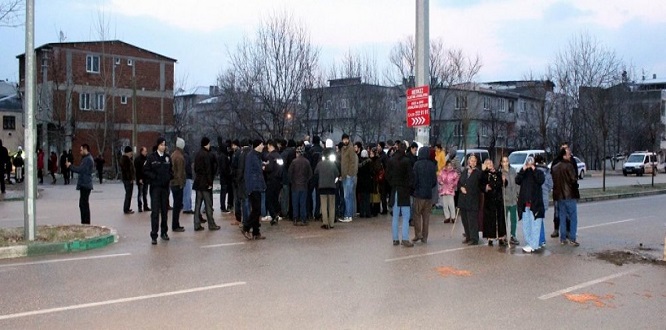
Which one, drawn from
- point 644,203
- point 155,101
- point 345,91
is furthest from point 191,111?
point 644,203

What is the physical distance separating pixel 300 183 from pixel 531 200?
17.5 feet

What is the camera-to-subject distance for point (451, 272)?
9578mm

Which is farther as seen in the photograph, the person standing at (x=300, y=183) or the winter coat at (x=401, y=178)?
the person standing at (x=300, y=183)

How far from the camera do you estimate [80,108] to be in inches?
2078

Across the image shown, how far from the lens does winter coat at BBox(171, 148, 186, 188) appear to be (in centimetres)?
1375

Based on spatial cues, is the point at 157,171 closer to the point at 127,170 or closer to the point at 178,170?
the point at 178,170

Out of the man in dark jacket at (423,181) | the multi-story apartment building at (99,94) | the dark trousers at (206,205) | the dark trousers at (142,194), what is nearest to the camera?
the man in dark jacket at (423,181)

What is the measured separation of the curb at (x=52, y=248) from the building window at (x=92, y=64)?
45.4 metres

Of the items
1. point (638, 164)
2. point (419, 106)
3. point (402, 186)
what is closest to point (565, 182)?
point (402, 186)

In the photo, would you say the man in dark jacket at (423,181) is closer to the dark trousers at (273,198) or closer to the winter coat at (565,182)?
the winter coat at (565,182)

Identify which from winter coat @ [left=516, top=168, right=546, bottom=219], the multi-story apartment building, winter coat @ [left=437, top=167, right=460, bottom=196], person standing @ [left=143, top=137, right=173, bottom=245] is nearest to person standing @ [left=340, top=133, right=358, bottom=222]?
winter coat @ [left=437, top=167, right=460, bottom=196]

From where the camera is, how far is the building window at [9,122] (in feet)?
200

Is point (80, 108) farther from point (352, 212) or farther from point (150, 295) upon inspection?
point (150, 295)

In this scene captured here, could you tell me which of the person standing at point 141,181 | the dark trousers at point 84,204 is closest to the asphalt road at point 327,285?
the dark trousers at point 84,204
